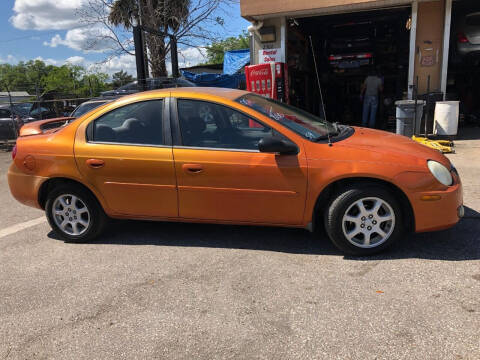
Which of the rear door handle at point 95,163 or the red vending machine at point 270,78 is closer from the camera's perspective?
the rear door handle at point 95,163

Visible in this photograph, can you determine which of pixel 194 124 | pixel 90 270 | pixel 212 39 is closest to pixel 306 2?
pixel 194 124

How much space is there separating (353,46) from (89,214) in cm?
1068

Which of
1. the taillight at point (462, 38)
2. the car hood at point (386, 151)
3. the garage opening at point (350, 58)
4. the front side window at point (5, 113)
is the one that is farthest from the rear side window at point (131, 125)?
the front side window at point (5, 113)

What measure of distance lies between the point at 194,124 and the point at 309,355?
240 centimetres

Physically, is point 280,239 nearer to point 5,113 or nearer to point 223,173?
point 223,173

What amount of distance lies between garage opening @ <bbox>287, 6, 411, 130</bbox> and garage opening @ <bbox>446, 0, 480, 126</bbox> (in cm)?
132

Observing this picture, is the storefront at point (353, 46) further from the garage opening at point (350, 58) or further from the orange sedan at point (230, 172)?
the orange sedan at point (230, 172)

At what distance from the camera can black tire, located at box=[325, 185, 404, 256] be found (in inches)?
137

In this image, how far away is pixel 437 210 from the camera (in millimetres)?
3438

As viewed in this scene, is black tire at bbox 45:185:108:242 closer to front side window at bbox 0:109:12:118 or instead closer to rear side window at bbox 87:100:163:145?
rear side window at bbox 87:100:163:145

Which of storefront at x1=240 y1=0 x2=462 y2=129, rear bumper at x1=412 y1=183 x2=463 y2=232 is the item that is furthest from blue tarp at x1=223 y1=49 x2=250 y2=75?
rear bumper at x1=412 y1=183 x2=463 y2=232

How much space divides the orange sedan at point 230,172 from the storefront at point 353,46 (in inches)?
255

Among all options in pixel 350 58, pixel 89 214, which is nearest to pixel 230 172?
pixel 89 214

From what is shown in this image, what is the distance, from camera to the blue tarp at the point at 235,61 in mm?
19625
